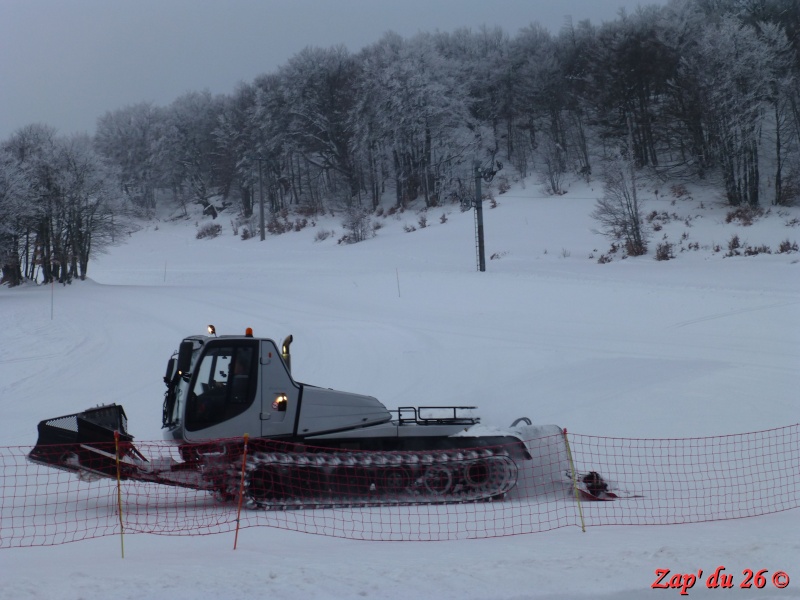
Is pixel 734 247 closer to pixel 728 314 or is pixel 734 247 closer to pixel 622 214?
pixel 622 214

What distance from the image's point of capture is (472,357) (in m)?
17.2

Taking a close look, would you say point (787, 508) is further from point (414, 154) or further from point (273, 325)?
point (414, 154)

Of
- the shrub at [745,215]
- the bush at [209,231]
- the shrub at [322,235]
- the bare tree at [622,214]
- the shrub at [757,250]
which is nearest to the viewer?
the shrub at [757,250]

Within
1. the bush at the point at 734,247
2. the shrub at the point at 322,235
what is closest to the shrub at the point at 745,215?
the bush at the point at 734,247

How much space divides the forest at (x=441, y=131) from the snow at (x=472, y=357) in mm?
3350

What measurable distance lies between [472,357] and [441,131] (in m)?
36.4

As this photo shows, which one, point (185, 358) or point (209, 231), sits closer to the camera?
point (185, 358)

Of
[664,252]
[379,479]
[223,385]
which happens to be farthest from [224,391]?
[664,252]

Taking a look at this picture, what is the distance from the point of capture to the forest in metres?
37.1

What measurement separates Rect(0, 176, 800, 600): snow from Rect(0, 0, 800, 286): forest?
3.35 metres

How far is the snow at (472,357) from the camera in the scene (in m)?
6.14

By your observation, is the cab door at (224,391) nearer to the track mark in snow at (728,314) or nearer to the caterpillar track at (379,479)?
the caterpillar track at (379,479)

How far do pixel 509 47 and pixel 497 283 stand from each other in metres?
37.5

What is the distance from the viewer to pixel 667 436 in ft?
39.4
